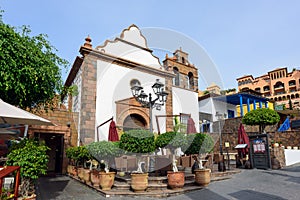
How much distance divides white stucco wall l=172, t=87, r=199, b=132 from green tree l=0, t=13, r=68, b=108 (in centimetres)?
870

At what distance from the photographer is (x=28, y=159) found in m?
4.16

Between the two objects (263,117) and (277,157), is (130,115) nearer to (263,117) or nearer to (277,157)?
(263,117)

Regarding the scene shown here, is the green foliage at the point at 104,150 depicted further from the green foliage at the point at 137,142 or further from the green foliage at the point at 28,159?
the green foliage at the point at 28,159

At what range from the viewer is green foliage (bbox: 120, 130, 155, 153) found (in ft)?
19.2

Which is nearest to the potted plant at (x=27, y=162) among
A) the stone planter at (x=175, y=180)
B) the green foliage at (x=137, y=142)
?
the green foliage at (x=137, y=142)

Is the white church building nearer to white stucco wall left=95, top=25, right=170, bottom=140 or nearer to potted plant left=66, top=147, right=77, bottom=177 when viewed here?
white stucco wall left=95, top=25, right=170, bottom=140

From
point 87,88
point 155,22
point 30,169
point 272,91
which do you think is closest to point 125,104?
point 87,88

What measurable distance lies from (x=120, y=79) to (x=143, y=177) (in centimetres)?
693

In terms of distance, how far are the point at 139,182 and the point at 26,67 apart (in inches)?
167

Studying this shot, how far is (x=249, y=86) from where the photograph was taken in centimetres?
4325

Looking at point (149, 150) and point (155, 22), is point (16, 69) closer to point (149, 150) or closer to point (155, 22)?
point (149, 150)

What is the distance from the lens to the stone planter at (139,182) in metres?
5.41

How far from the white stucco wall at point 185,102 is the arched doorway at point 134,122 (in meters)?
2.70

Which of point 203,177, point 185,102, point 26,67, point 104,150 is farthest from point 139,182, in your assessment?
point 185,102
